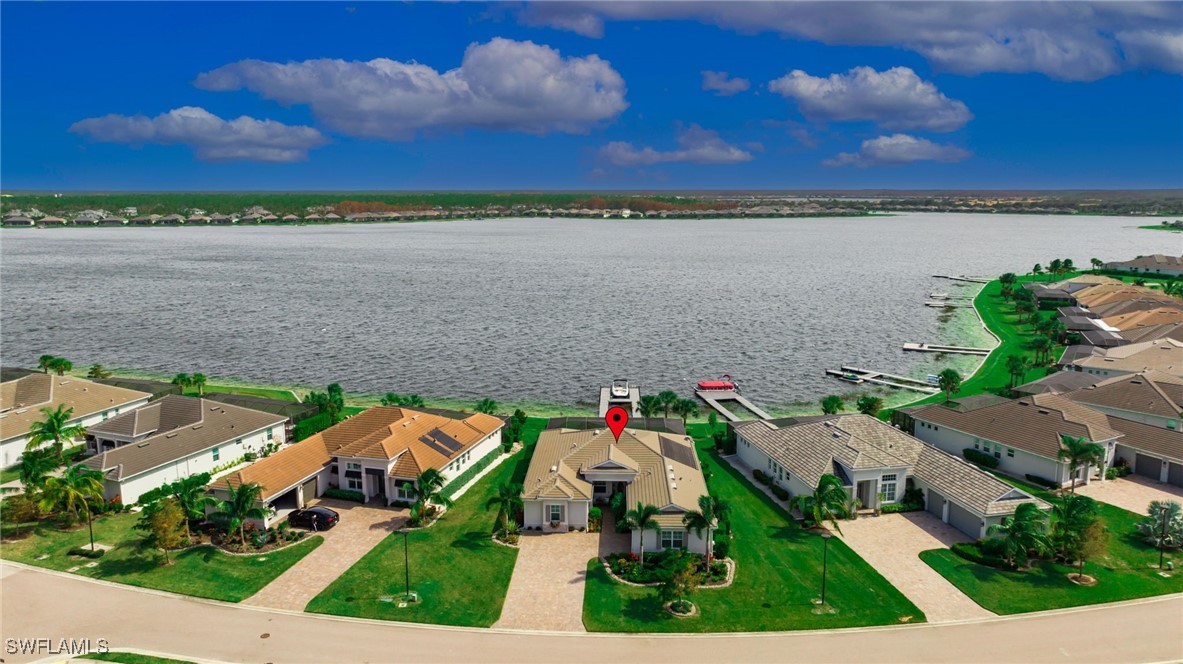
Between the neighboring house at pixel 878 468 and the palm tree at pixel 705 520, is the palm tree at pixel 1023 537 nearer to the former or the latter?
the neighboring house at pixel 878 468

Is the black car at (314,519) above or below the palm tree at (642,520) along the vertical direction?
below

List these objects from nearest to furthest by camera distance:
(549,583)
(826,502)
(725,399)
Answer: (549,583) < (826,502) < (725,399)

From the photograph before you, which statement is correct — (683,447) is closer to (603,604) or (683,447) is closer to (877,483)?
(877,483)

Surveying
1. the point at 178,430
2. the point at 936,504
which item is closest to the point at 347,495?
the point at 178,430

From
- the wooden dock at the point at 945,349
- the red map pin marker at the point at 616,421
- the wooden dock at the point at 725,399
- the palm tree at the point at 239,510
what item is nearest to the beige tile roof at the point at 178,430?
the palm tree at the point at 239,510

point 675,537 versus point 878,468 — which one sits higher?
point 878,468

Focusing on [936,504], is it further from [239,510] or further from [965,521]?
[239,510]
